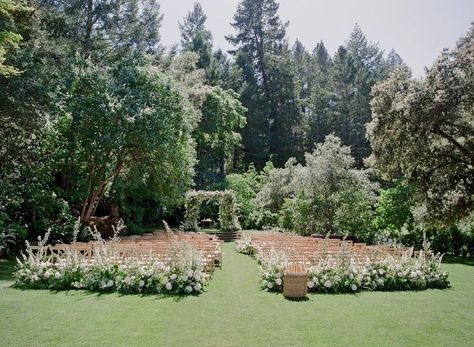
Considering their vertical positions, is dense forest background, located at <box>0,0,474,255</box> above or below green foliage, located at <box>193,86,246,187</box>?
below

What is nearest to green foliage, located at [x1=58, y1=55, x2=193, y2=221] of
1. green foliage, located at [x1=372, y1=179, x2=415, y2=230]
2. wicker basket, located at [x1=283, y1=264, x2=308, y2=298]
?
wicker basket, located at [x1=283, y1=264, x2=308, y2=298]

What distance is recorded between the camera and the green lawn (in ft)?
21.0

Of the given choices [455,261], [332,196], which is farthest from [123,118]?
[455,261]

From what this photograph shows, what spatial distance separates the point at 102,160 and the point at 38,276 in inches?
459

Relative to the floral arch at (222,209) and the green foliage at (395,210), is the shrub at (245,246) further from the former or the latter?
the floral arch at (222,209)

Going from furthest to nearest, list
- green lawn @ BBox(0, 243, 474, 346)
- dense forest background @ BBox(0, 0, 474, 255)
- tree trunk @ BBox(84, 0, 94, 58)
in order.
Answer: tree trunk @ BBox(84, 0, 94, 58) → dense forest background @ BBox(0, 0, 474, 255) → green lawn @ BBox(0, 243, 474, 346)

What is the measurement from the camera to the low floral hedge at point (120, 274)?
9.71m

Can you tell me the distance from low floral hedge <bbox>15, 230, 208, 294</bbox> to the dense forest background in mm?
5036

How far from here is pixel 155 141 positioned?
1956cm

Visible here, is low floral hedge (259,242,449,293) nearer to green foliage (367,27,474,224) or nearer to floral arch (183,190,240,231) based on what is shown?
green foliage (367,27,474,224)

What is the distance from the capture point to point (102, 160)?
2117 centimetres

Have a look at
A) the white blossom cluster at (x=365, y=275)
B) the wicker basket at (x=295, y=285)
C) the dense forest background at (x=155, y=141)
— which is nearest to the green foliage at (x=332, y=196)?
the dense forest background at (x=155, y=141)

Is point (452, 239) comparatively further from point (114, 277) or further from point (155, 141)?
point (114, 277)

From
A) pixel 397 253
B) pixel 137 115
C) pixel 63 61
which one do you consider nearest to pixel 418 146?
pixel 397 253
